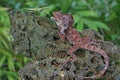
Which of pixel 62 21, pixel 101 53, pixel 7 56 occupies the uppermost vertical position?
pixel 62 21

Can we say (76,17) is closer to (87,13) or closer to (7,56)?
(87,13)

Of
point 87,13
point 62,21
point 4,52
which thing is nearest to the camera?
point 62,21

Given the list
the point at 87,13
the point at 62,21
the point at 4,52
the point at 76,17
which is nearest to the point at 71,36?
the point at 62,21

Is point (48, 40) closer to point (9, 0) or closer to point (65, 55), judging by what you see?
point (65, 55)

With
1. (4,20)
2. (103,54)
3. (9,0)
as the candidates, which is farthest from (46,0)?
(103,54)

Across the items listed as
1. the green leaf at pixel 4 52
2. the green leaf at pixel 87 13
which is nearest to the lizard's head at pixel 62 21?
the green leaf at pixel 87 13

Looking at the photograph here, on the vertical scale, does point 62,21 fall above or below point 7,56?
above
